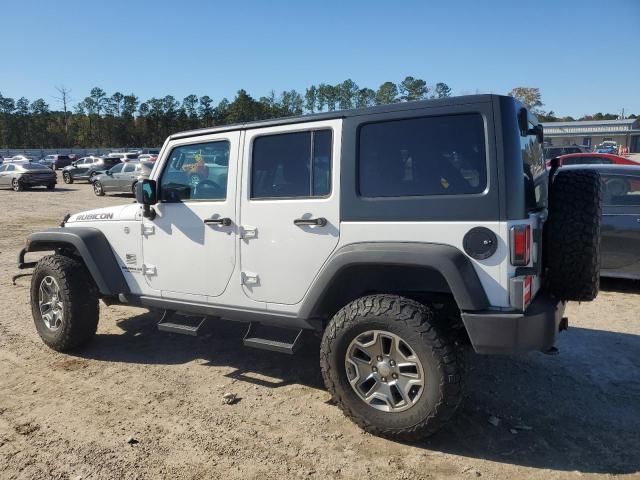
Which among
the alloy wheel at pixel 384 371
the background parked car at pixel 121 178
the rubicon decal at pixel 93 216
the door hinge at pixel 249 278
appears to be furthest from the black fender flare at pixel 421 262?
the background parked car at pixel 121 178

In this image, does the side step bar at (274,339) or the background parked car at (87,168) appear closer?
the side step bar at (274,339)

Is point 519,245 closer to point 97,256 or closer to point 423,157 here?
point 423,157

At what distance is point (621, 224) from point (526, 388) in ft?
11.2

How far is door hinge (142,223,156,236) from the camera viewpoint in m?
4.38

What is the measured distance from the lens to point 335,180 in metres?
3.44

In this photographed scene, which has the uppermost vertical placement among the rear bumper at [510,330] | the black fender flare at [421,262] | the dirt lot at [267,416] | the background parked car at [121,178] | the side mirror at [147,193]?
the background parked car at [121,178]

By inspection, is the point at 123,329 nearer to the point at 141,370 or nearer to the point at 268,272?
the point at 141,370

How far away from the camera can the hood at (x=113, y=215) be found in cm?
455

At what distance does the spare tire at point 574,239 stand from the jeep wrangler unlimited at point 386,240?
1 centimetres

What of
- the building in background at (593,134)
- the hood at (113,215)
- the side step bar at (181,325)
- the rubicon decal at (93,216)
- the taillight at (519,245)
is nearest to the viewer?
the taillight at (519,245)

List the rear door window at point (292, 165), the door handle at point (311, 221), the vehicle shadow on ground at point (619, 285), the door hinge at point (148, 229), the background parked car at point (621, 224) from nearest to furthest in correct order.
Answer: the door handle at point (311, 221)
the rear door window at point (292, 165)
the door hinge at point (148, 229)
the background parked car at point (621, 224)
the vehicle shadow on ground at point (619, 285)

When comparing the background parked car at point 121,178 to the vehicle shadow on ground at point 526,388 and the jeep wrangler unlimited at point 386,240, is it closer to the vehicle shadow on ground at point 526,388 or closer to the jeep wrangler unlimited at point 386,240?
the vehicle shadow on ground at point 526,388

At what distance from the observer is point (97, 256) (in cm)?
462

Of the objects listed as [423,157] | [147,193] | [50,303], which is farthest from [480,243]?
[50,303]
